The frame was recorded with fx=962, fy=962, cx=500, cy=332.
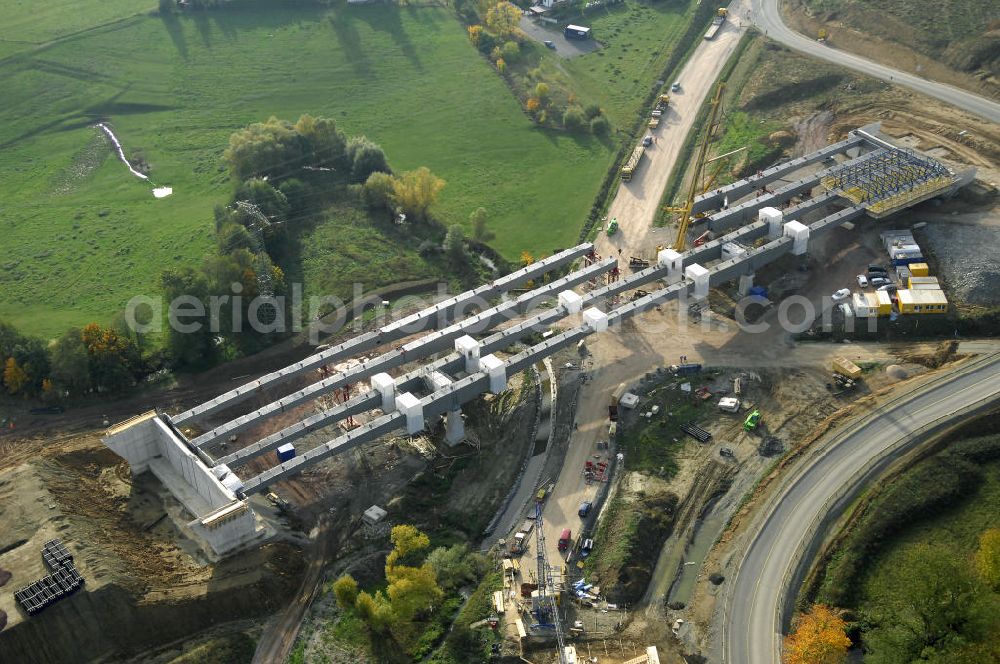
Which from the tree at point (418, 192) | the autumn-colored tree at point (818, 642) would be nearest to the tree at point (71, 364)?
the tree at point (418, 192)

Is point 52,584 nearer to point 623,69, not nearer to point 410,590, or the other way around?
point 410,590

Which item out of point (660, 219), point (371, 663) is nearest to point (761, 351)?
point (660, 219)

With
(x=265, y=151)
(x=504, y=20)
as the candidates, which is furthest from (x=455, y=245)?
(x=504, y=20)

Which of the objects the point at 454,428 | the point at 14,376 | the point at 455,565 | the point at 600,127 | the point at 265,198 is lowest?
the point at 14,376

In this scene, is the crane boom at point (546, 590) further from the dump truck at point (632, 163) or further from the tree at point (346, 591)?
the dump truck at point (632, 163)

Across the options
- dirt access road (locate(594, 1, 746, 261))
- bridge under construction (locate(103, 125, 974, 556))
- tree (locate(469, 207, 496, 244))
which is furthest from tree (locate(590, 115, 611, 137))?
tree (locate(469, 207, 496, 244))
